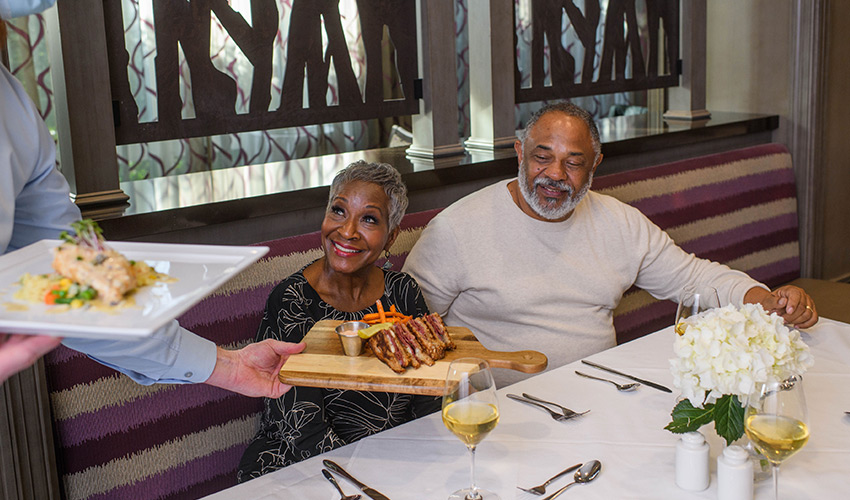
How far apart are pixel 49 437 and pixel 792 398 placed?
1568mm

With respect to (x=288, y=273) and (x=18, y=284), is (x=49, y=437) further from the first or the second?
(x=18, y=284)

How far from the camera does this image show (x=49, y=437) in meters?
1.85

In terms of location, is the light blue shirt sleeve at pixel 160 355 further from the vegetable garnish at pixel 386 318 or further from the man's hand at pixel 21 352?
the vegetable garnish at pixel 386 318

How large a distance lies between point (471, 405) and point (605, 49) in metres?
2.58

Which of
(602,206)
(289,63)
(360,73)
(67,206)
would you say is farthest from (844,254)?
(67,206)

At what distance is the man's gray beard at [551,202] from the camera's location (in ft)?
7.61

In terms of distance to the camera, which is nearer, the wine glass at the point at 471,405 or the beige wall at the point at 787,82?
the wine glass at the point at 471,405

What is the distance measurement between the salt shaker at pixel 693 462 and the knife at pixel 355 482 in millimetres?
481

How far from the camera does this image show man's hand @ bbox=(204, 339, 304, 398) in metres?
1.51

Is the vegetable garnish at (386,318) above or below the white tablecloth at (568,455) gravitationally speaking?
above

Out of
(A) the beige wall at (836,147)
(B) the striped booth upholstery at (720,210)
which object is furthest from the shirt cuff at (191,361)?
(A) the beige wall at (836,147)

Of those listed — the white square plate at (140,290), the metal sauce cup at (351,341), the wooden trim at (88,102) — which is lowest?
the metal sauce cup at (351,341)

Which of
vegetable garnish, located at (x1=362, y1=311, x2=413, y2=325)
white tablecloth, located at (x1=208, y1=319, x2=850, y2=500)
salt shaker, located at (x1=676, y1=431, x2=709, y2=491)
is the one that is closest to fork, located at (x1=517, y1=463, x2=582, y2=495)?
white tablecloth, located at (x1=208, y1=319, x2=850, y2=500)

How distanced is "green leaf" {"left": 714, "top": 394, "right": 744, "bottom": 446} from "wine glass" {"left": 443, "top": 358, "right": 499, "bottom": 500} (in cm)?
36
